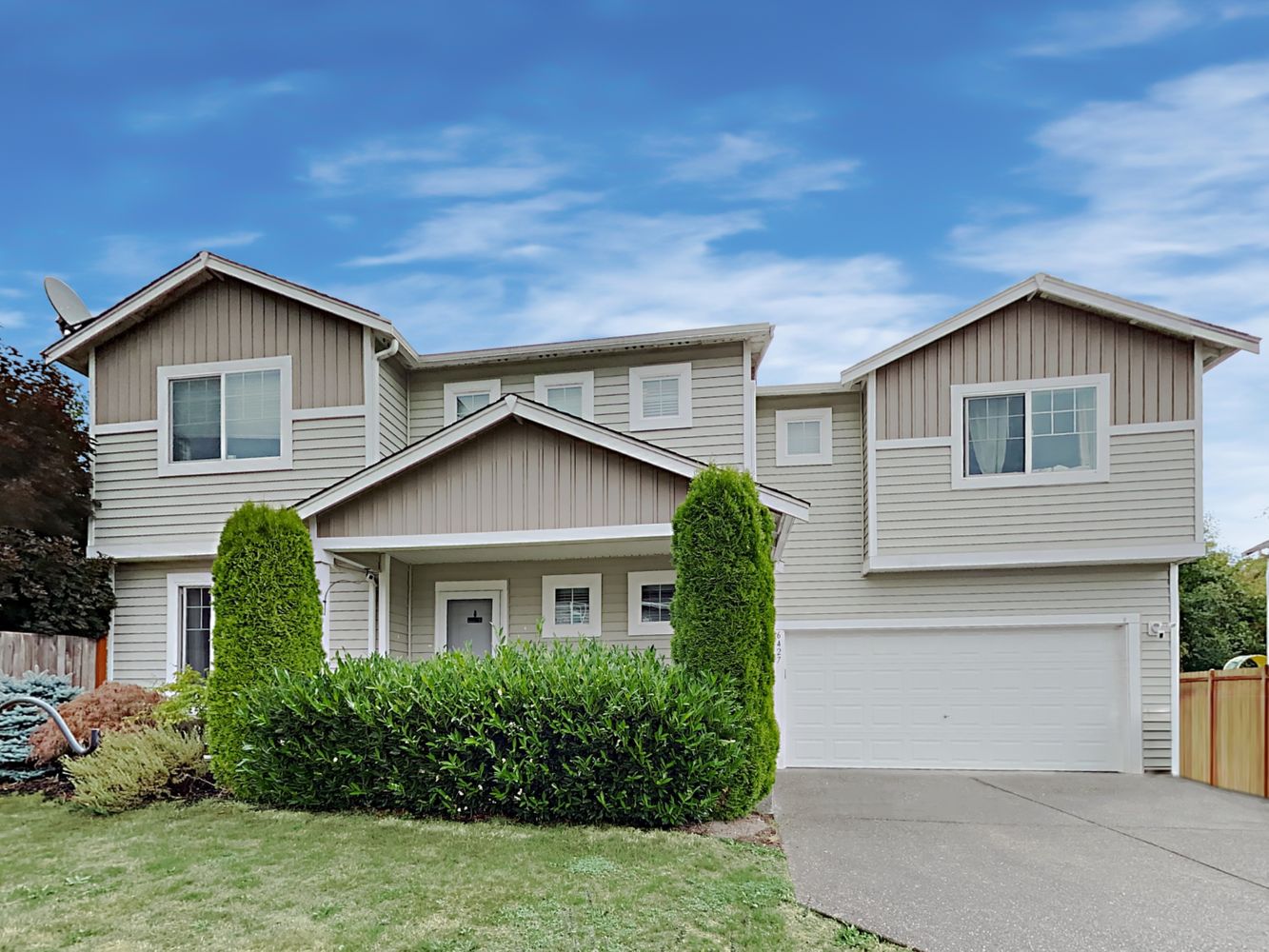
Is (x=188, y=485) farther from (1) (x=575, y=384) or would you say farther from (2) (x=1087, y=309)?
(2) (x=1087, y=309)

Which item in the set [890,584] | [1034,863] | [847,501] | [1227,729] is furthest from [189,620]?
[1227,729]

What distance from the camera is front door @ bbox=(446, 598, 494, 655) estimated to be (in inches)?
515

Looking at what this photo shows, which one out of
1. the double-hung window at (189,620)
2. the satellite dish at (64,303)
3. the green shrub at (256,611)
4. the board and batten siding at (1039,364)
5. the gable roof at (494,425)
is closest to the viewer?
the green shrub at (256,611)

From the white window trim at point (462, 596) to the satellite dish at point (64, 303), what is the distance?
7.02 metres

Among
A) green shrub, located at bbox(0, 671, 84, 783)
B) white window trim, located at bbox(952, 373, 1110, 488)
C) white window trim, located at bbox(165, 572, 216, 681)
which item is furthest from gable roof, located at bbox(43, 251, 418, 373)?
white window trim, located at bbox(952, 373, 1110, 488)

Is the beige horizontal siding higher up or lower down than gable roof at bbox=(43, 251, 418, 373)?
lower down

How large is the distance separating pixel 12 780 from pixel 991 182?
46.4ft

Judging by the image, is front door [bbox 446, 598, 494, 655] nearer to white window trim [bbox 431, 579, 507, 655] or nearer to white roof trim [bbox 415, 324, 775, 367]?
white window trim [bbox 431, 579, 507, 655]

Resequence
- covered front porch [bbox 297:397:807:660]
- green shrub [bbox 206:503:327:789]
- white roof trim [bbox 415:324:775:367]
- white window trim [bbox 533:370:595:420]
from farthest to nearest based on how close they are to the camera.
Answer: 1. white window trim [bbox 533:370:595:420]
2. white roof trim [bbox 415:324:775:367]
3. covered front porch [bbox 297:397:807:660]
4. green shrub [bbox 206:503:327:789]

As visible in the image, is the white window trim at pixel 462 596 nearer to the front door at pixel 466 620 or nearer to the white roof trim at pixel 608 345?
the front door at pixel 466 620

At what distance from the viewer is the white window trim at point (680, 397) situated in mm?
13078

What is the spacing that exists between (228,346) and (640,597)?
21.9ft

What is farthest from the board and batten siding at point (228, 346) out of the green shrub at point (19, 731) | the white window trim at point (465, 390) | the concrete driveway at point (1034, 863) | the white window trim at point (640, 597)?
the concrete driveway at point (1034, 863)

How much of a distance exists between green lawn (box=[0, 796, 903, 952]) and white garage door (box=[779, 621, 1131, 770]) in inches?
253
